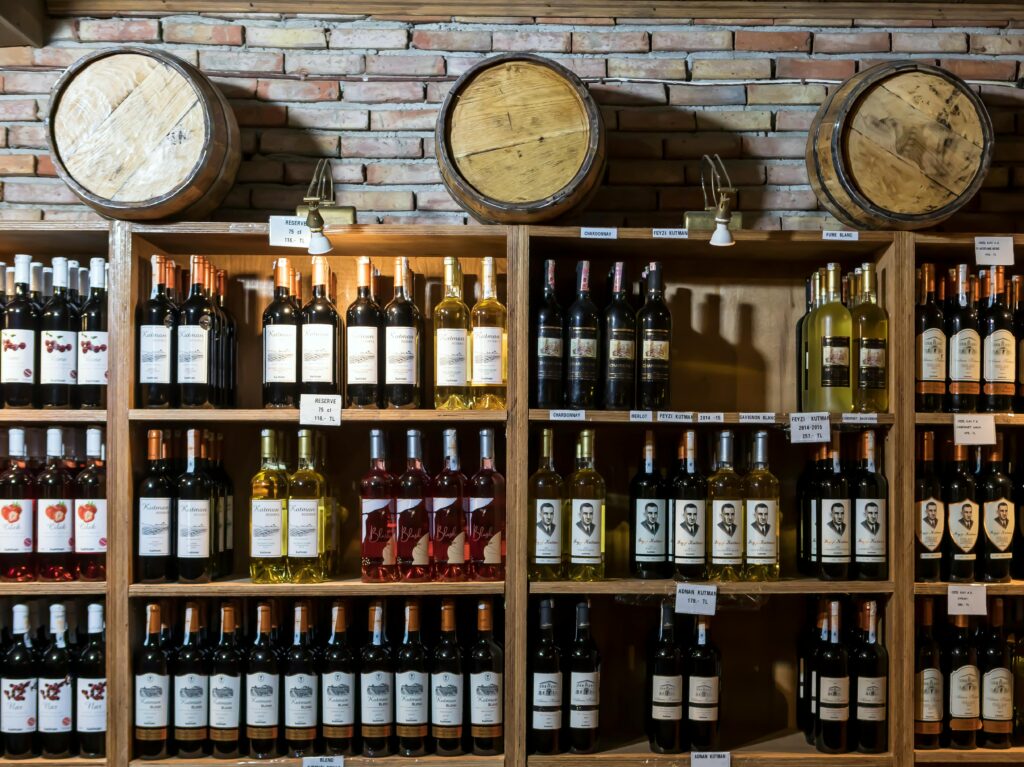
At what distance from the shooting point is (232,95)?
2.84 m

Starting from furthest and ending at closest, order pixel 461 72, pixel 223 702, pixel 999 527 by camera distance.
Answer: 1. pixel 461 72
2. pixel 999 527
3. pixel 223 702

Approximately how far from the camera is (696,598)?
2379 millimetres

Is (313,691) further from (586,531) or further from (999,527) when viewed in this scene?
(999,527)

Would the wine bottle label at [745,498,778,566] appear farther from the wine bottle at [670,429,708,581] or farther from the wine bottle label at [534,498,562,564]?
the wine bottle label at [534,498,562,564]

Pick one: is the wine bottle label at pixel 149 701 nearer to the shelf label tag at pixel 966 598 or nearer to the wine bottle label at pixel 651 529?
the wine bottle label at pixel 651 529

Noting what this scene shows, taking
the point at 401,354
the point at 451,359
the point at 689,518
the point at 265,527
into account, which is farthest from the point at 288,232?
the point at 689,518

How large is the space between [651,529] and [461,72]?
1.53 metres

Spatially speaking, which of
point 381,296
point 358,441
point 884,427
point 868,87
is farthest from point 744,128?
point 358,441

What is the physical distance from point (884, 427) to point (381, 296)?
1494mm

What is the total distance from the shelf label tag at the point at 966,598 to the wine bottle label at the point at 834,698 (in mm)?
343

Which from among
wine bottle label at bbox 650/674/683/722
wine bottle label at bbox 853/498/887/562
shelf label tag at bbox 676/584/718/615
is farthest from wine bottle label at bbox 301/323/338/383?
wine bottle label at bbox 853/498/887/562

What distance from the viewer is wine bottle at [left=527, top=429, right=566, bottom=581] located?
241 centimetres

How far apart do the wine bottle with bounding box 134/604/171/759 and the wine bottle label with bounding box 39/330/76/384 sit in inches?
25.7

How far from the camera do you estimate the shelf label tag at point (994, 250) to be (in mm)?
2438
